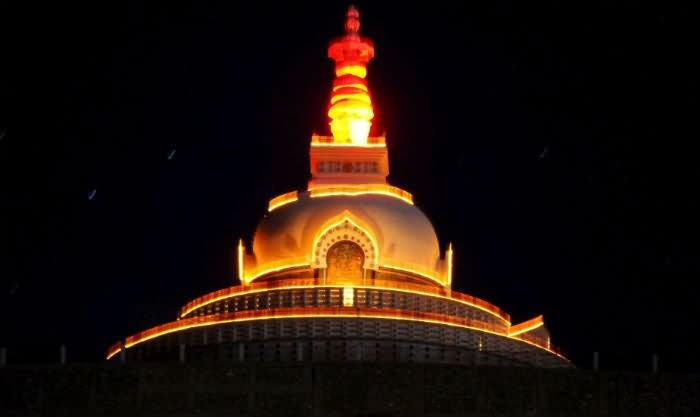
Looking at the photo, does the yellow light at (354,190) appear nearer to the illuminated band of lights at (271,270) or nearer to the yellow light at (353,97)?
the illuminated band of lights at (271,270)

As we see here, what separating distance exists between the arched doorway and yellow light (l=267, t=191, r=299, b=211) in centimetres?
410

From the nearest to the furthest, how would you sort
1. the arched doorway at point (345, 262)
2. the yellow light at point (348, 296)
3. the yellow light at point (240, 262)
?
the yellow light at point (348, 296) < the arched doorway at point (345, 262) < the yellow light at point (240, 262)

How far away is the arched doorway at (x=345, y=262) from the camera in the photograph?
56188mm

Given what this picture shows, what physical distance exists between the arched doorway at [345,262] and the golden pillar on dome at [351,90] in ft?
22.5

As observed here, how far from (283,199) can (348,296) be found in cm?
783

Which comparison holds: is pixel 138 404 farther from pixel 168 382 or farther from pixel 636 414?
pixel 636 414

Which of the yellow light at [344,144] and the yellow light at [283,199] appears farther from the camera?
the yellow light at [344,144]

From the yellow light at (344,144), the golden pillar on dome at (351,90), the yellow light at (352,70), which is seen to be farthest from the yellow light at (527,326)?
the yellow light at (352,70)

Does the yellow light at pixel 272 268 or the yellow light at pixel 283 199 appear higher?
the yellow light at pixel 283 199

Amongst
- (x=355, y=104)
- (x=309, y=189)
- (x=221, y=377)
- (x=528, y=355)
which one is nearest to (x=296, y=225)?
(x=309, y=189)

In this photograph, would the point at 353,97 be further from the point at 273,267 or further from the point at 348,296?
the point at 348,296

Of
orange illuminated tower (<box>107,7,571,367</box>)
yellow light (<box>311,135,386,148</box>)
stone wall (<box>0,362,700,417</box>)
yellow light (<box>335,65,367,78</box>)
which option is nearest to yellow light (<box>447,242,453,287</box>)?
orange illuminated tower (<box>107,7,571,367</box>)

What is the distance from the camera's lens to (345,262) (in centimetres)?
5647

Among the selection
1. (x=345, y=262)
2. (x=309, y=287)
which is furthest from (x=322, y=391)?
(x=345, y=262)
